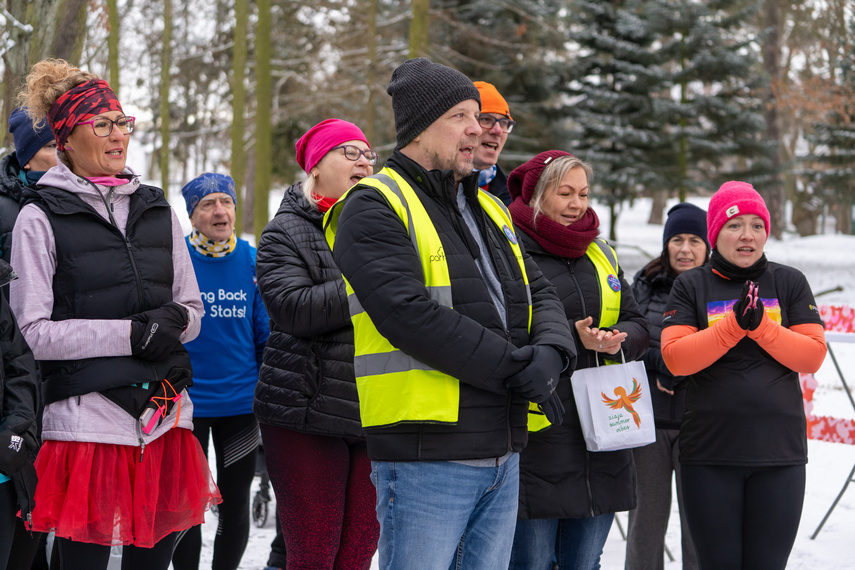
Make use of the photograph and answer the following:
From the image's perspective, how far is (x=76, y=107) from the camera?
111 inches

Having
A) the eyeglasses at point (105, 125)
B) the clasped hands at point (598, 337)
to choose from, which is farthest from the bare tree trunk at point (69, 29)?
the clasped hands at point (598, 337)

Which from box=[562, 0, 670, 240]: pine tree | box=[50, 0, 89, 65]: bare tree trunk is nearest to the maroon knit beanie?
box=[50, 0, 89, 65]: bare tree trunk

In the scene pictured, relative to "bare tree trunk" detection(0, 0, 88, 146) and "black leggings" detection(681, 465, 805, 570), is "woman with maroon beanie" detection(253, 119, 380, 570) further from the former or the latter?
"bare tree trunk" detection(0, 0, 88, 146)

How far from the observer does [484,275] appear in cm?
237

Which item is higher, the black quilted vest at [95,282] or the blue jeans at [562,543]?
the black quilted vest at [95,282]

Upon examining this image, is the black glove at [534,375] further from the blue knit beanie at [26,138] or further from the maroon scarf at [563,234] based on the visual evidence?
the blue knit beanie at [26,138]

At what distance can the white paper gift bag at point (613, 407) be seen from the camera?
9.65 ft

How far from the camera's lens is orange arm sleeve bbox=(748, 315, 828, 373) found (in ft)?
10.2

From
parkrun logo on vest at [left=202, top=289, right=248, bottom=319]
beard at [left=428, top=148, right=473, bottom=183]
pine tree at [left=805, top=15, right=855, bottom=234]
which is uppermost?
pine tree at [left=805, top=15, right=855, bottom=234]

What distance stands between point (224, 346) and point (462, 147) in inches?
77.1

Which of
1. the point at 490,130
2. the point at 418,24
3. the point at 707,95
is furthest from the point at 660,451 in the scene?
the point at 707,95

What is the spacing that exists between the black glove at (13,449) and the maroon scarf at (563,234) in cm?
191

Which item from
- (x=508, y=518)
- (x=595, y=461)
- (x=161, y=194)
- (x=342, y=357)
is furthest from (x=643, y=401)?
(x=161, y=194)

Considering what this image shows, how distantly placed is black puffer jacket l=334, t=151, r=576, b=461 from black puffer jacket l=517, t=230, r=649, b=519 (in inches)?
26.4
